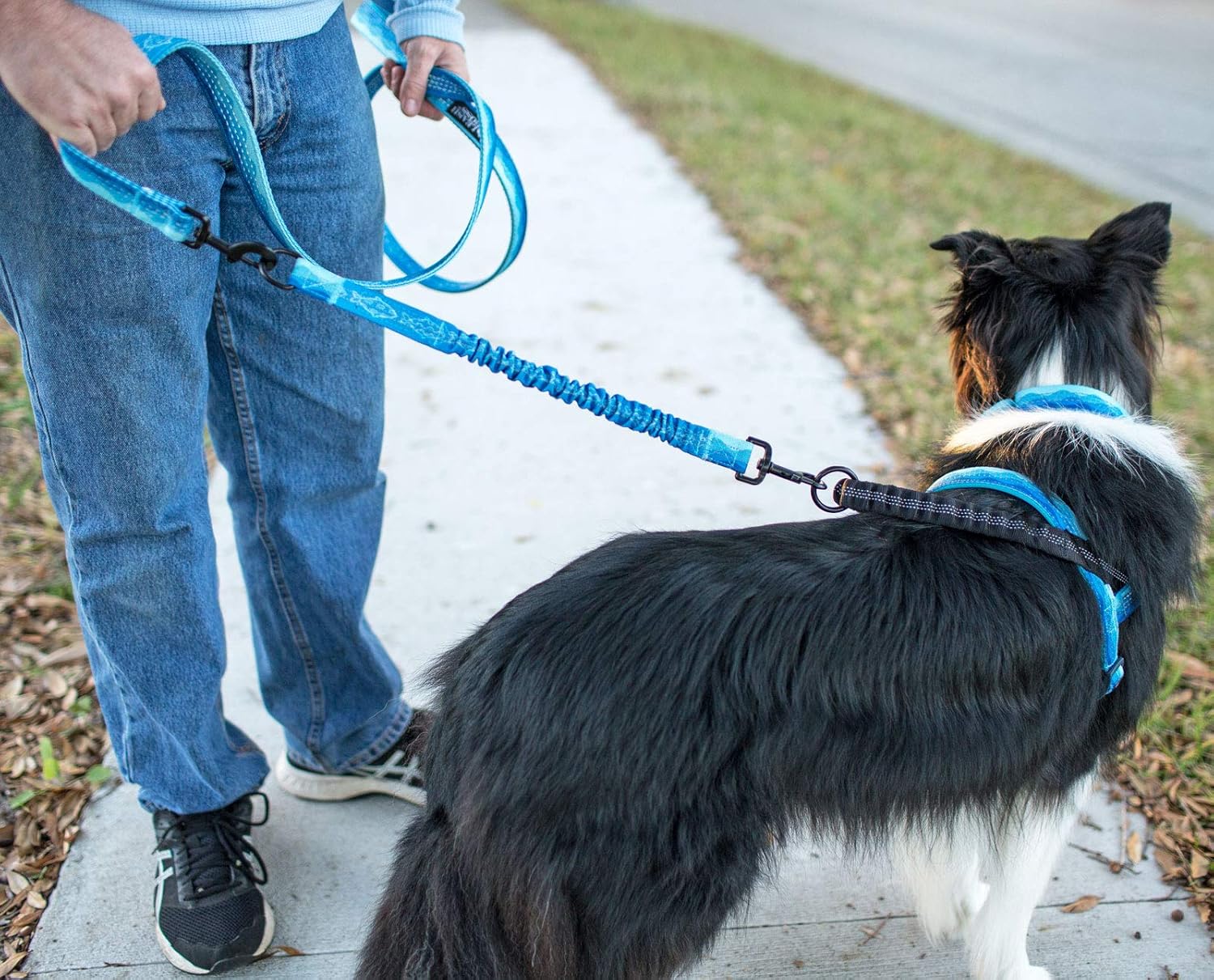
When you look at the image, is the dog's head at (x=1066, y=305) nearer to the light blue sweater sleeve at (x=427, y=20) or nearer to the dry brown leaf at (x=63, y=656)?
the light blue sweater sleeve at (x=427, y=20)

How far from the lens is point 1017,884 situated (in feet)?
7.11

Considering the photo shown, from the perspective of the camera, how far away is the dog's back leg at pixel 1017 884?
209cm

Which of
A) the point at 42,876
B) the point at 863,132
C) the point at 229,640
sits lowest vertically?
the point at 42,876

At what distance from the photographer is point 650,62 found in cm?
1172

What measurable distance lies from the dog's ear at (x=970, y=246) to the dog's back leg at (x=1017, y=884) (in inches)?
43.1

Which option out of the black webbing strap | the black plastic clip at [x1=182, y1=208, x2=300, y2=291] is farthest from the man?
the black webbing strap

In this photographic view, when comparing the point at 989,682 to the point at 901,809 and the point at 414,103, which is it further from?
the point at 414,103

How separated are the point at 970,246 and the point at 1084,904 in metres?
1.52

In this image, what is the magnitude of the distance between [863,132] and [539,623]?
348 inches

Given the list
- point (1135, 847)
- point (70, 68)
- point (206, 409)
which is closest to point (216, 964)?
point (206, 409)

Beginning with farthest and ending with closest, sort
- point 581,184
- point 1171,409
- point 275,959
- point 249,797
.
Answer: point 581,184 < point 1171,409 < point 249,797 < point 275,959

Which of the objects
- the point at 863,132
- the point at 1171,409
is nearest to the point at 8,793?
the point at 1171,409

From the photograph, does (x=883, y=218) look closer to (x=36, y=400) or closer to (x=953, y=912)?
(x=953, y=912)

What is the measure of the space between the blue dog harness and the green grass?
58 cm
